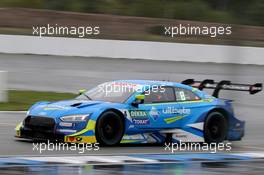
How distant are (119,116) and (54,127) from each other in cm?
118

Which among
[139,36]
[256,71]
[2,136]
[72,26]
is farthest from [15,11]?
[2,136]

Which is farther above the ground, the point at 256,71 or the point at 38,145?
the point at 256,71

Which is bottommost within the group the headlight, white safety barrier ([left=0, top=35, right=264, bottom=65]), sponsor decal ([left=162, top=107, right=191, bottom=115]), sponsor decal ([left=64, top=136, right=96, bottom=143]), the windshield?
sponsor decal ([left=64, top=136, right=96, bottom=143])

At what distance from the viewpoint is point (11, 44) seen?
3878cm

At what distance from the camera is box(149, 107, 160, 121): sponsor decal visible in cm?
1365

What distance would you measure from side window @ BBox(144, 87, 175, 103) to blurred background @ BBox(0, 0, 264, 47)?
1137 inches

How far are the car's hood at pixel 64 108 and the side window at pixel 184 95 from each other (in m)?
1.76

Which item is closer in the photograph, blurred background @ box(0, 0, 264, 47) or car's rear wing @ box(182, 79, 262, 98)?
car's rear wing @ box(182, 79, 262, 98)

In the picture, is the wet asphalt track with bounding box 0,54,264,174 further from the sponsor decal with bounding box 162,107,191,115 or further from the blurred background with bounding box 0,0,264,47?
the blurred background with bounding box 0,0,264,47

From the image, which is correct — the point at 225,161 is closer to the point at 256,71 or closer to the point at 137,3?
the point at 256,71

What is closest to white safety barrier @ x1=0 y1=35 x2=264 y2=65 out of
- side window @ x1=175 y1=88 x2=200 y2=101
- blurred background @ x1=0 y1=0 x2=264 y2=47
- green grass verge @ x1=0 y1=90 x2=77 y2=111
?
blurred background @ x1=0 y1=0 x2=264 y2=47

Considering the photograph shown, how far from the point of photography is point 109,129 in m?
13.0

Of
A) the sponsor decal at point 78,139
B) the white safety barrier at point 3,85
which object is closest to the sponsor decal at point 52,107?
the sponsor decal at point 78,139

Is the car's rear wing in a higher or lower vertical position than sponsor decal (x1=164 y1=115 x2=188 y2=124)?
higher
